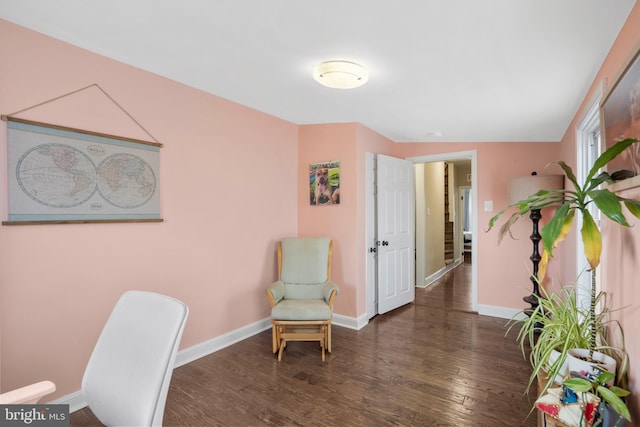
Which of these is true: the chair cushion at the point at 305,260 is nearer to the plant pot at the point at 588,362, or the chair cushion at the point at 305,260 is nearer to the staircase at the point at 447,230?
the plant pot at the point at 588,362

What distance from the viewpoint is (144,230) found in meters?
2.40

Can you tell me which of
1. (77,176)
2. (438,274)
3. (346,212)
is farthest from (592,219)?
(438,274)

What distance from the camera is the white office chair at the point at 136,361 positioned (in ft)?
3.19

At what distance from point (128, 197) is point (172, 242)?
495mm

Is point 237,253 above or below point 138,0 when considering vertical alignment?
below

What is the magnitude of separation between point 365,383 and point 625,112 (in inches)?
87.9

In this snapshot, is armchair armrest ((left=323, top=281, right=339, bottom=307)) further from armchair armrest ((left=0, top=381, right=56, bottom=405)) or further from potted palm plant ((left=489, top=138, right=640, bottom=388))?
armchair armrest ((left=0, top=381, right=56, bottom=405))

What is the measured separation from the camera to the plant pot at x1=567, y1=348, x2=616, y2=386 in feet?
4.51

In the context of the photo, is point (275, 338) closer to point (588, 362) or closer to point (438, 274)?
point (588, 362)

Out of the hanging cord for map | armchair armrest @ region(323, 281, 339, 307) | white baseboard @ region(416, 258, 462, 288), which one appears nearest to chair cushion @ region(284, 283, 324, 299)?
armchair armrest @ region(323, 281, 339, 307)

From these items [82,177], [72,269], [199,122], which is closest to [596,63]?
[199,122]

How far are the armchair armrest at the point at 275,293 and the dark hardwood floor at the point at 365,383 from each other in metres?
0.46

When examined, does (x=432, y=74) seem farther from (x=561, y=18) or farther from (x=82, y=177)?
(x=82, y=177)

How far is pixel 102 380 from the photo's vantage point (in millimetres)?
1097
